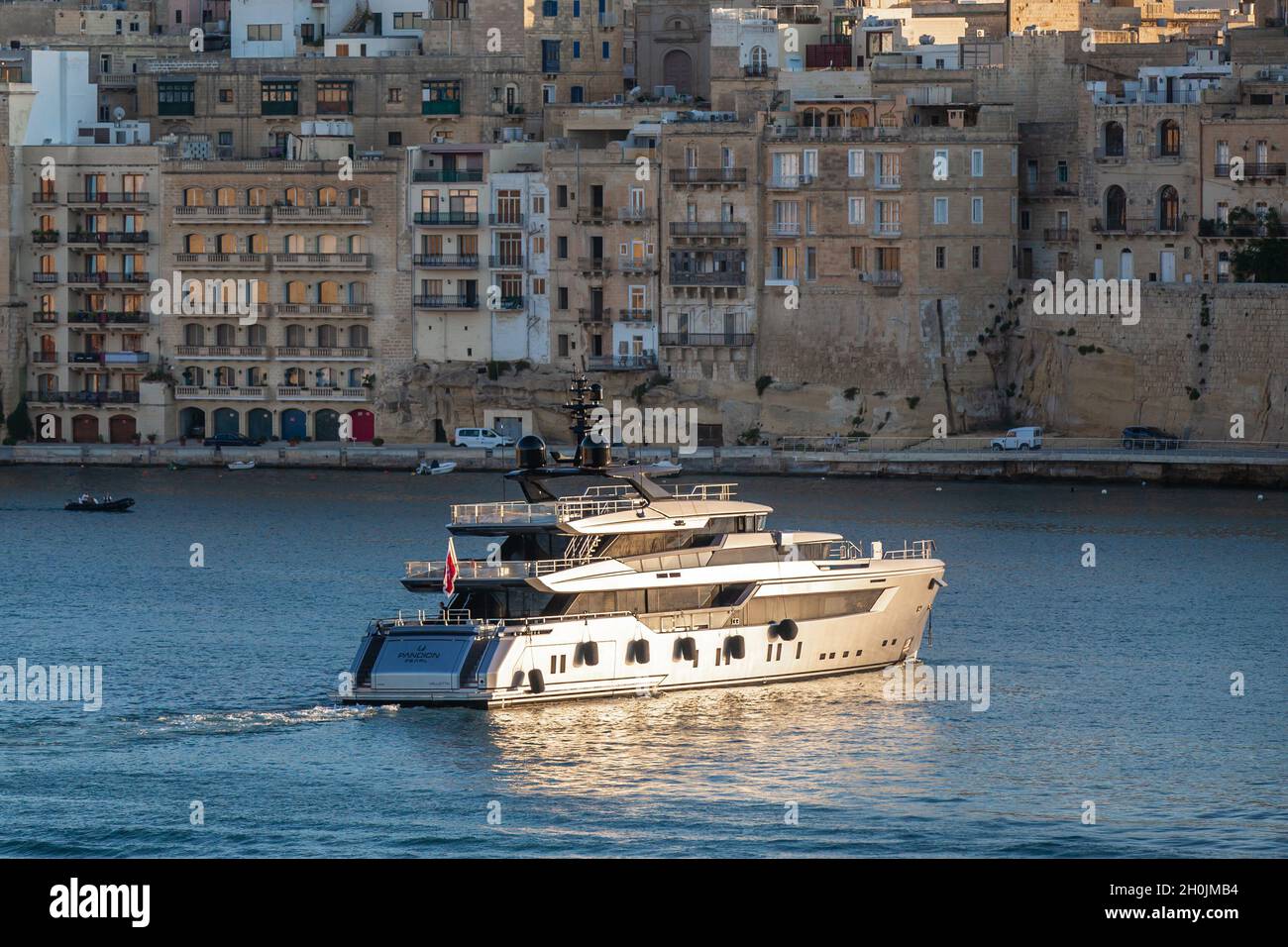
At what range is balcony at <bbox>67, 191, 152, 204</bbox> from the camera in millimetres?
94688

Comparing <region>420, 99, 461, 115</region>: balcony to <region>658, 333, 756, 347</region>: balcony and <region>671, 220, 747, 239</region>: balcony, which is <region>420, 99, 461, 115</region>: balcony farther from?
<region>658, 333, 756, 347</region>: balcony

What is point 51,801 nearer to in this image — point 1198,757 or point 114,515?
point 1198,757

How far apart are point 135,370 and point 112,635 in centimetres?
4200

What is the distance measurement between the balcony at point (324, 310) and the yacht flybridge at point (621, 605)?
4688 cm

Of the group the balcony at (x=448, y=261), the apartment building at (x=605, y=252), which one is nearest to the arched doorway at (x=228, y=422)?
the balcony at (x=448, y=261)

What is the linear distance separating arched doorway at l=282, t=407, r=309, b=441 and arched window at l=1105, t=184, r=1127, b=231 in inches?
1044

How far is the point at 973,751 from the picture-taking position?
134ft

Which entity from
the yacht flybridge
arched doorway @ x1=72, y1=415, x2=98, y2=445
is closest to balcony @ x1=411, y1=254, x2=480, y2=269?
arched doorway @ x1=72, y1=415, x2=98, y2=445

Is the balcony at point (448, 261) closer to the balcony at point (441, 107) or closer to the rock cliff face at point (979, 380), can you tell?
the rock cliff face at point (979, 380)

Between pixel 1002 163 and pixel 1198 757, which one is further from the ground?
pixel 1002 163

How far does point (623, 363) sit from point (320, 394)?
10.3 metres

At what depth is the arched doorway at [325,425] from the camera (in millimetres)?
93250
